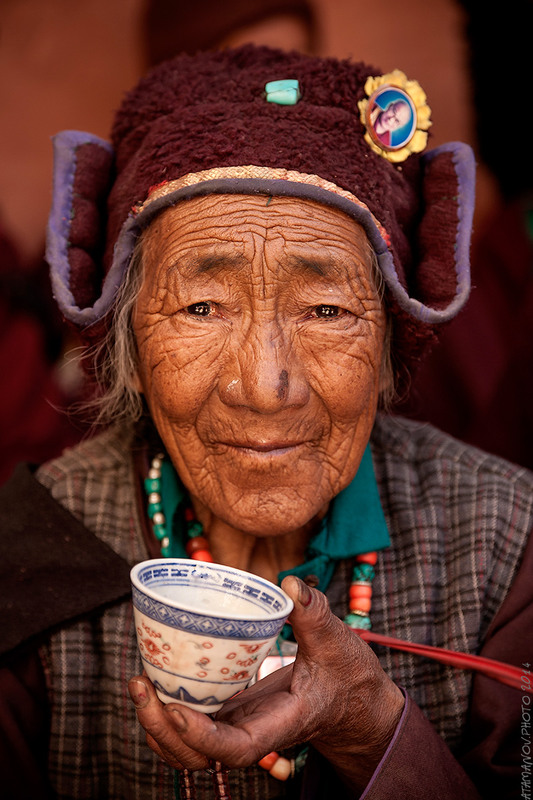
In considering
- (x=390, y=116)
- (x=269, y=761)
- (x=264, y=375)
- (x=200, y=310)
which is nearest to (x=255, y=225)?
(x=200, y=310)

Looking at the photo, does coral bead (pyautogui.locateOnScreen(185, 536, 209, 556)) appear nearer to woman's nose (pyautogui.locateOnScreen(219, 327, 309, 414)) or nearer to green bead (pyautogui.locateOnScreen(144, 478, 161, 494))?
green bead (pyautogui.locateOnScreen(144, 478, 161, 494))

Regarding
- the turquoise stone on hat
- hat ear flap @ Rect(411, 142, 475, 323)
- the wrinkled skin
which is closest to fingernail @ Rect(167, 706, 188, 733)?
the wrinkled skin

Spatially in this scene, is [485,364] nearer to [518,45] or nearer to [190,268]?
[518,45]

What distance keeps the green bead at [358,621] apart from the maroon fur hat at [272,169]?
0.74m

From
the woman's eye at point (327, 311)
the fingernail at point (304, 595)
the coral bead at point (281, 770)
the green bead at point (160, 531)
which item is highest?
the woman's eye at point (327, 311)

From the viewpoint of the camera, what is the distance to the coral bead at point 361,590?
2.08m

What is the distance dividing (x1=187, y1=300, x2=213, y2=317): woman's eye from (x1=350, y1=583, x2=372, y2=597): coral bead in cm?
Result: 84

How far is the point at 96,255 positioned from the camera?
6.98ft

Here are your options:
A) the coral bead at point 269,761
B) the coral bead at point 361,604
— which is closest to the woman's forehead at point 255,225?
the coral bead at point 361,604

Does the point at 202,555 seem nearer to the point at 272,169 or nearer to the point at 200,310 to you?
the point at 200,310

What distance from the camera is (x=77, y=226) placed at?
2045 millimetres

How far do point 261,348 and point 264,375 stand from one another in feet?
0.23

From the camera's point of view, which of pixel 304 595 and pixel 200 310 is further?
pixel 200 310

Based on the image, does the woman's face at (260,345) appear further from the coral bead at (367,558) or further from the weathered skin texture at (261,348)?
the coral bead at (367,558)
